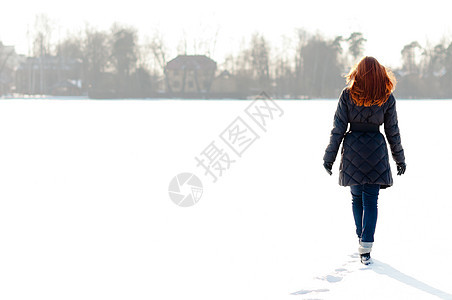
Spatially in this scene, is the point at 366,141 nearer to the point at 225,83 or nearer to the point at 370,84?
the point at 370,84

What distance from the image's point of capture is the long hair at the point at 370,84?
330 cm

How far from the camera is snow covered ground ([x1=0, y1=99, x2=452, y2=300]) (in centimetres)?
323

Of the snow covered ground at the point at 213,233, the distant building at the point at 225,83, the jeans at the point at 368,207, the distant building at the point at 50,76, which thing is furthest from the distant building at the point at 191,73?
the jeans at the point at 368,207

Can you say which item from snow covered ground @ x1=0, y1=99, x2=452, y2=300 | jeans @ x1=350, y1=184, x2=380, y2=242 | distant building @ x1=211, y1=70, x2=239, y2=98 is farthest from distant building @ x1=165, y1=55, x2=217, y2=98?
jeans @ x1=350, y1=184, x2=380, y2=242

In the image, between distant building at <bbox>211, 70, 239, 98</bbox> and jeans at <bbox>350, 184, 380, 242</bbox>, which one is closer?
jeans at <bbox>350, 184, 380, 242</bbox>

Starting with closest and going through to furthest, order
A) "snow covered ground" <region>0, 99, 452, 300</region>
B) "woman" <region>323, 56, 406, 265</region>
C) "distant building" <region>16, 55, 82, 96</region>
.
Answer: "snow covered ground" <region>0, 99, 452, 300</region>
"woman" <region>323, 56, 406, 265</region>
"distant building" <region>16, 55, 82, 96</region>

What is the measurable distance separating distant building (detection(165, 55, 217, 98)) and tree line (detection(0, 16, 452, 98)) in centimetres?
121

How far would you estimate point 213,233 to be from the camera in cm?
455

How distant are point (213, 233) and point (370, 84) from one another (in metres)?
2.06

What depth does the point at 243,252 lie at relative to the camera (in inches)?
156

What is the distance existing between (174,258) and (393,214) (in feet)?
8.07

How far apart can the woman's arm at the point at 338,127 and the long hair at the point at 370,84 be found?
0.08 meters

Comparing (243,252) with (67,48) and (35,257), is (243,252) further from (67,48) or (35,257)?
(67,48)

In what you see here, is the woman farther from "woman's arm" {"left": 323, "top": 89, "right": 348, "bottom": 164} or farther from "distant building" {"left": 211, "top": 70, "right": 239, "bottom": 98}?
"distant building" {"left": 211, "top": 70, "right": 239, "bottom": 98}
